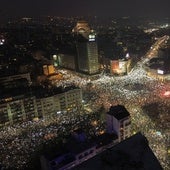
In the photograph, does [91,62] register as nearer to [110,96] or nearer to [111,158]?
[110,96]

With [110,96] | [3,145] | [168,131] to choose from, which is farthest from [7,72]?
[168,131]

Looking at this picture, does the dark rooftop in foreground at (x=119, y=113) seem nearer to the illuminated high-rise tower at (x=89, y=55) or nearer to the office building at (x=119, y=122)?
the office building at (x=119, y=122)

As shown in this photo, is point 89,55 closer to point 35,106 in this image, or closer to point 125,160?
point 35,106

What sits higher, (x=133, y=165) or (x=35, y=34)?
(x=133, y=165)

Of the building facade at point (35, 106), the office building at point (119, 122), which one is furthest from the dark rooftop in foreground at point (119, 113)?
the building facade at point (35, 106)

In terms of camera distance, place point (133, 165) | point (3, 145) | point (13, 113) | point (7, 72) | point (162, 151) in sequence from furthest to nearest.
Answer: point (7, 72), point (13, 113), point (3, 145), point (162, 151), point (133, 165)

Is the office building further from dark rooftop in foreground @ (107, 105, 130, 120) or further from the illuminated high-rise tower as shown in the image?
the illuminated high-rise tower

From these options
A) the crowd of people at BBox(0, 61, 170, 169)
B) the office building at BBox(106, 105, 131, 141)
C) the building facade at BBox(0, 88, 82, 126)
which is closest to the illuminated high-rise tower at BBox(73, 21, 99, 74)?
the crowd of people at BBox(0, 61, 170, 169)

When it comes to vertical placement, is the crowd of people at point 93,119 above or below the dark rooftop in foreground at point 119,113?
below
